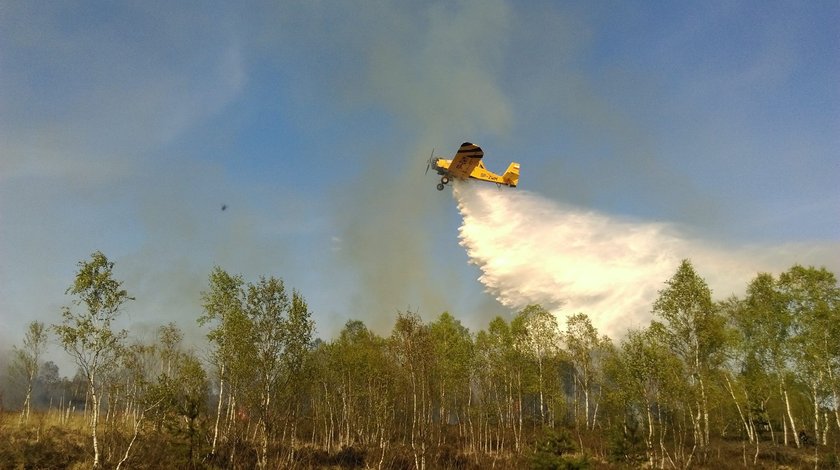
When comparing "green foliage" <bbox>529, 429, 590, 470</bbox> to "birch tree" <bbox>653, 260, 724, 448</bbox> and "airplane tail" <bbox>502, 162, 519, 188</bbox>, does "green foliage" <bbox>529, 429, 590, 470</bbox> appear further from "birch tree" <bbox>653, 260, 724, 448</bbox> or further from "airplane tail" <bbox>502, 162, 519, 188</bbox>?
"airplane tail" <bbox>502, 162, 519, 188</bbox>

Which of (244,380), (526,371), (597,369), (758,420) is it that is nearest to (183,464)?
(244,380)

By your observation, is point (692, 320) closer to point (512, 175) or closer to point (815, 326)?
point (815, 326)

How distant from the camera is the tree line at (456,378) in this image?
33.6m

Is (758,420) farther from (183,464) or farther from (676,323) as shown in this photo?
(183,464)

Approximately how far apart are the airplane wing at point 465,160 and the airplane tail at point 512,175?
373 inches

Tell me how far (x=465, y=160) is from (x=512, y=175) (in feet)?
46.6

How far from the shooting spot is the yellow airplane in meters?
55.3

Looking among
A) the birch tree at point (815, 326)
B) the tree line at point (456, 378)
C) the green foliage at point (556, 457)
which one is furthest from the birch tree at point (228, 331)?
the birch tree at point (815, 326)

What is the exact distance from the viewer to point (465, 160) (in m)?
56.8

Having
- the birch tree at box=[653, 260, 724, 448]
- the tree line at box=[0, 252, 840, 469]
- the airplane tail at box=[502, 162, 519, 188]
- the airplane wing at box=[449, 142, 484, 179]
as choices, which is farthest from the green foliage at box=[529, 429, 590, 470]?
the airplane tail at box=[502, 162, 519, 188]

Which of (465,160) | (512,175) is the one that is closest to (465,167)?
(465,160)

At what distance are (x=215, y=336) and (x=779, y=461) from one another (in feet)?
192

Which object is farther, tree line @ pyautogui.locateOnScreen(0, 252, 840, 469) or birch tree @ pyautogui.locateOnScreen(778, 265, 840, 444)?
birch tree @ pyautogui.locateOnScreen(778, 265, 840, 444)

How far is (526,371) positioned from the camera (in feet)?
206
